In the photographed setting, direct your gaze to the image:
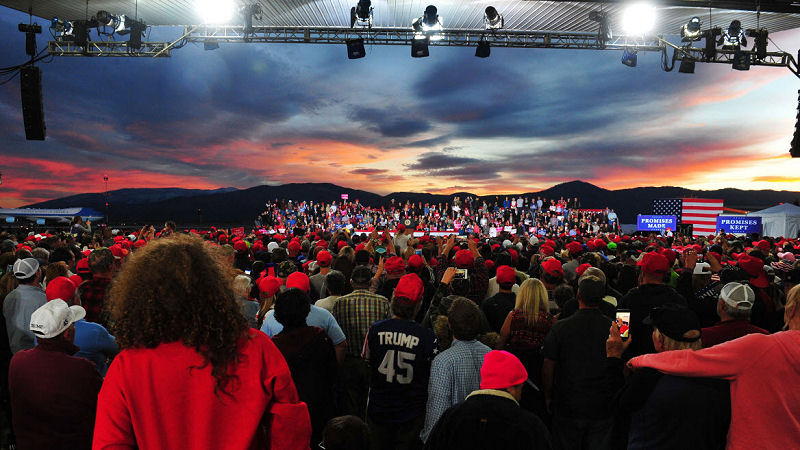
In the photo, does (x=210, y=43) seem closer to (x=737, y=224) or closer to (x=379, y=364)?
(x=379, y=364)

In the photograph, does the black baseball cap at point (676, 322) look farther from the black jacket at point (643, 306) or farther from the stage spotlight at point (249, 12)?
the stage spotlight at point (249, 12)

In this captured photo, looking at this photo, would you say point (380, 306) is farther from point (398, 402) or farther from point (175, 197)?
point (175, 197)

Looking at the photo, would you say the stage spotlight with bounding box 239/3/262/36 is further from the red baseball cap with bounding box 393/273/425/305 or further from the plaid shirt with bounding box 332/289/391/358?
the red baseball cap with bounding box 393/273/425/305

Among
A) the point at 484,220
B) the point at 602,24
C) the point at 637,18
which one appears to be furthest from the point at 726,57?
the point at 484,220

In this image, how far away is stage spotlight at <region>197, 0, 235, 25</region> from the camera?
11.8 m

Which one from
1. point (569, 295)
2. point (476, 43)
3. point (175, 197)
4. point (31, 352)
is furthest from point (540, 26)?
point (175, 197)

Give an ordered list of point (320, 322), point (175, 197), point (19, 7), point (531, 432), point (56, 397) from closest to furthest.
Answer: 1. point (531, 432)
2. point (56, 397)
3. point (320, 322)
4. point (19, 7)
5. point (175, 197)

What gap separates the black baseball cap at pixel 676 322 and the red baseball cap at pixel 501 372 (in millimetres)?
1040

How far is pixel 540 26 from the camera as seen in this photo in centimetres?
1386

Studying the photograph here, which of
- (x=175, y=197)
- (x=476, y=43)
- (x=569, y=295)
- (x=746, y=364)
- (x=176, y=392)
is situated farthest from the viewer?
(x=175, y=197)

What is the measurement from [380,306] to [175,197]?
689 feet

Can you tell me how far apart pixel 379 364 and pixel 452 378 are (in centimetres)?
69

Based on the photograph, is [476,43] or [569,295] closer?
[569,295]

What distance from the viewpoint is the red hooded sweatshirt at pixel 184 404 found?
1.46 metres
